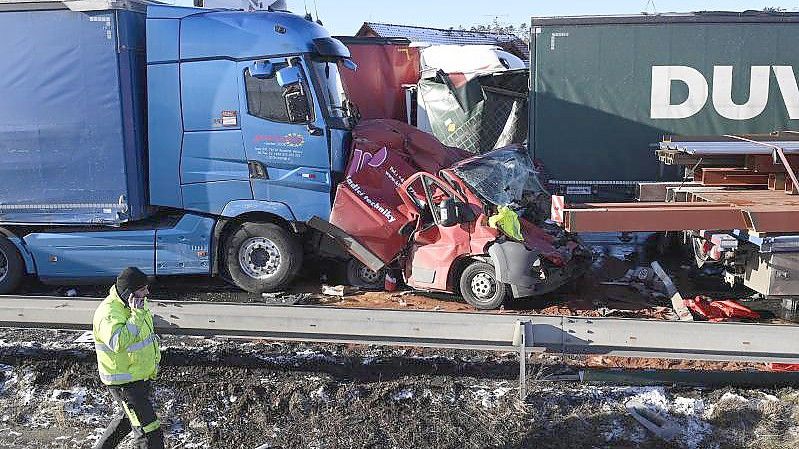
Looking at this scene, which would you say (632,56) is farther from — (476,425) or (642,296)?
(476,425)

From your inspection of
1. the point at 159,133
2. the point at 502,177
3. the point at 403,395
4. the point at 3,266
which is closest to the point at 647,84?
the point at 502,177

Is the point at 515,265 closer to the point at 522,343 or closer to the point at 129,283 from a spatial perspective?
the point at 522,343

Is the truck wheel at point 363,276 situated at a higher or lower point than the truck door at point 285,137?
lower

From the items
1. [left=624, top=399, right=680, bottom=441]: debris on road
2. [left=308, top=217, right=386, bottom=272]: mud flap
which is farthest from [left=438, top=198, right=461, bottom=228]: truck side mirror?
[left=624, top=399, right=680, bottom=441]: debris on road

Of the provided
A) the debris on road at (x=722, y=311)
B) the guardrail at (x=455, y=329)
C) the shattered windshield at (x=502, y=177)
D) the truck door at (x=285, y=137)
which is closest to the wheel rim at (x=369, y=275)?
the truck door at (x=285, y=137)

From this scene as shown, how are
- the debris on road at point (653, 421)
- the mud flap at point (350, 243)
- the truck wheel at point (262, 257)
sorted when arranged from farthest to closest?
1. the truck wheel at point (262, 257)
2. the mud flap at point (350, 243)
3. the debris on road at point (653, 421)

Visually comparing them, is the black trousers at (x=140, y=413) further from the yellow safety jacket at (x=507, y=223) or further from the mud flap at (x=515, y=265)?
the yellow safety jacket at (x=507, y=223)

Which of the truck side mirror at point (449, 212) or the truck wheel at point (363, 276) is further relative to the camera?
the truck wheel at point (363, 276)

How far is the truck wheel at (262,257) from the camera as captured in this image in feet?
28.3

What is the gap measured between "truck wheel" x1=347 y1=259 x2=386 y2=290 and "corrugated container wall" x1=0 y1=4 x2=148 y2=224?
2526mm

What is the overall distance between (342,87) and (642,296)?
4.30 m

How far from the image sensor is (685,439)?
5.02 metres

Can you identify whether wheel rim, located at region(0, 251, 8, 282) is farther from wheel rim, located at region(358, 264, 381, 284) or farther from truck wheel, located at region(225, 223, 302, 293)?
wheel rim, located at region(358, 264, 381, 284)

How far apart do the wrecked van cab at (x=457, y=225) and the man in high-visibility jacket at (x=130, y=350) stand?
380cm
